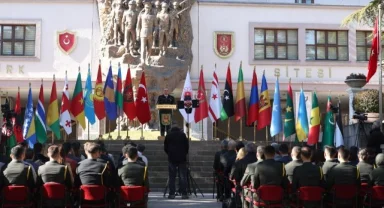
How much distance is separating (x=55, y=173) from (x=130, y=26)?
1914 cm

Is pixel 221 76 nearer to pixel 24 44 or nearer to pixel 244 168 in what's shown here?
pixel 24 44

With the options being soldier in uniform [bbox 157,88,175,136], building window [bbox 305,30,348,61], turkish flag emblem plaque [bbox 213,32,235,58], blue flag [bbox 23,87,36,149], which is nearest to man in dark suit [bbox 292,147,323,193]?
blue flag [bbox 23,87,36,149]

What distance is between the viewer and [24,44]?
1272 inches

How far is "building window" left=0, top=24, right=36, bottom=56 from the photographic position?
Result: 32.3m

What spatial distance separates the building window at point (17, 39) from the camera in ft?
106

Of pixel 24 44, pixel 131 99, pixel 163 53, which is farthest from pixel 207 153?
pixel 24 44

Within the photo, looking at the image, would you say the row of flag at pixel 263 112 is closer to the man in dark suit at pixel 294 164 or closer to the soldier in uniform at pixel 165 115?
the soldier in uniform at pixel 165 115

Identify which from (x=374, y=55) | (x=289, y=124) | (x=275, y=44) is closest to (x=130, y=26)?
(x=275, y=44)

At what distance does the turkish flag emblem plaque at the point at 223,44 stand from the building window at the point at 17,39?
8.24 m

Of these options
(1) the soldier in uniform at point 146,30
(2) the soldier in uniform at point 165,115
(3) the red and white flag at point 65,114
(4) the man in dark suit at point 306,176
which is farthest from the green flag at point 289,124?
(4) the man in dark suit at point 306,176

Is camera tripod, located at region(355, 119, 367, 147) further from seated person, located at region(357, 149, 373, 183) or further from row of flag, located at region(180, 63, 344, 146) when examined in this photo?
seated person, located at region(357, 149, 373, 183)

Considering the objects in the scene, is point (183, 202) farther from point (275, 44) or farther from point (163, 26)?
point (275, 44)

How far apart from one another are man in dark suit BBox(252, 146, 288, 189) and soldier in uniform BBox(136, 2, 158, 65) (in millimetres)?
18951

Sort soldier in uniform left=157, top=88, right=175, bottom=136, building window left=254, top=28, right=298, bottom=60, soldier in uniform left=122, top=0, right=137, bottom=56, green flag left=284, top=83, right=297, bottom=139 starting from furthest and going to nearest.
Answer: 1. building window left=254, top=28, right=298, bottom=60
2. soldier in uniform left=122, top=0, right=137, bottom=56
3. soldier in uniform left=157, top=88, right=175, bottom=136
4. green flag left=284, top=83, right=297, bottom=139
